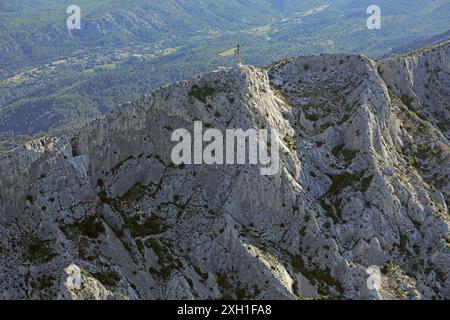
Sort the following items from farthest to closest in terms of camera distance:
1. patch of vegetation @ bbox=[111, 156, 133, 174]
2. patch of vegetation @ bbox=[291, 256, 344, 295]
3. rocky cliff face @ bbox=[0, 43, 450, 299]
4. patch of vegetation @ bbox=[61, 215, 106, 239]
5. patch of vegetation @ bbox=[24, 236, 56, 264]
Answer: patch of vegetation @ bbox=[111, 156, 133, 174]
patch of vegetation @ bbox=[291, 256, 344, 295]
patch of vegetation @ bbox=[61, 215, 106, 239]
rocky cliff face @ bbox=[0, 43, 450, 299]
patch of vegetation @ bbox=[24, 236, 56, 264]

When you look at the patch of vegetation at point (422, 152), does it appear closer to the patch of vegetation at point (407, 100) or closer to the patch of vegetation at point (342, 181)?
the patch of vegetation at point (407, 100)

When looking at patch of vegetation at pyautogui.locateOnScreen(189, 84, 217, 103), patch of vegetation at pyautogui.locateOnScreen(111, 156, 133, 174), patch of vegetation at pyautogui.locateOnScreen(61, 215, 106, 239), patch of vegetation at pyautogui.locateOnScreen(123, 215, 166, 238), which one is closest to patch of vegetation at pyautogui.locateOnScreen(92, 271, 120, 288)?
patch of vegetation at pyautogui.locateOnScreen(61, 215, 106, 239)

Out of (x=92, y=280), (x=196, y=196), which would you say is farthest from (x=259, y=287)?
(x=92, y=280)

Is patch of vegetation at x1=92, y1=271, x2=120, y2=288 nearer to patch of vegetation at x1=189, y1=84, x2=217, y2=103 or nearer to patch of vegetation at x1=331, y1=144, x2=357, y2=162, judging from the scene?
patch of vegetation at x1=189, y1=84, x2=217, y2=103

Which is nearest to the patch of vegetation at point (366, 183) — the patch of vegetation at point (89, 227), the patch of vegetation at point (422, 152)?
the patch of vegetation at point (422, 152)

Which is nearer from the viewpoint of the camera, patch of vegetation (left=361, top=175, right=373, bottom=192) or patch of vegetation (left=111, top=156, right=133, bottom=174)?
patch of vegetation (left=111, top=156, right=133, bottom=174)

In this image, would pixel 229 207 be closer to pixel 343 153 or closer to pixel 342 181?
pixel 342 181

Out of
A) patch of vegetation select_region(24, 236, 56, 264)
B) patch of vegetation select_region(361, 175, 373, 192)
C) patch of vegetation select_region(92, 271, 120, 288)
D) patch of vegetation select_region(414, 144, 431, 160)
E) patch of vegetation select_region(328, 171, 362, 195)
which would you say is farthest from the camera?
patch of vegetation select_region(414, 144, 431, 160)

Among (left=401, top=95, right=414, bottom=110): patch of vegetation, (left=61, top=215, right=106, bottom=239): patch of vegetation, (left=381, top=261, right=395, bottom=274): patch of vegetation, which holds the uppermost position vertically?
(left=401, top=95, right=414, bottom=110): patch of vegetation
